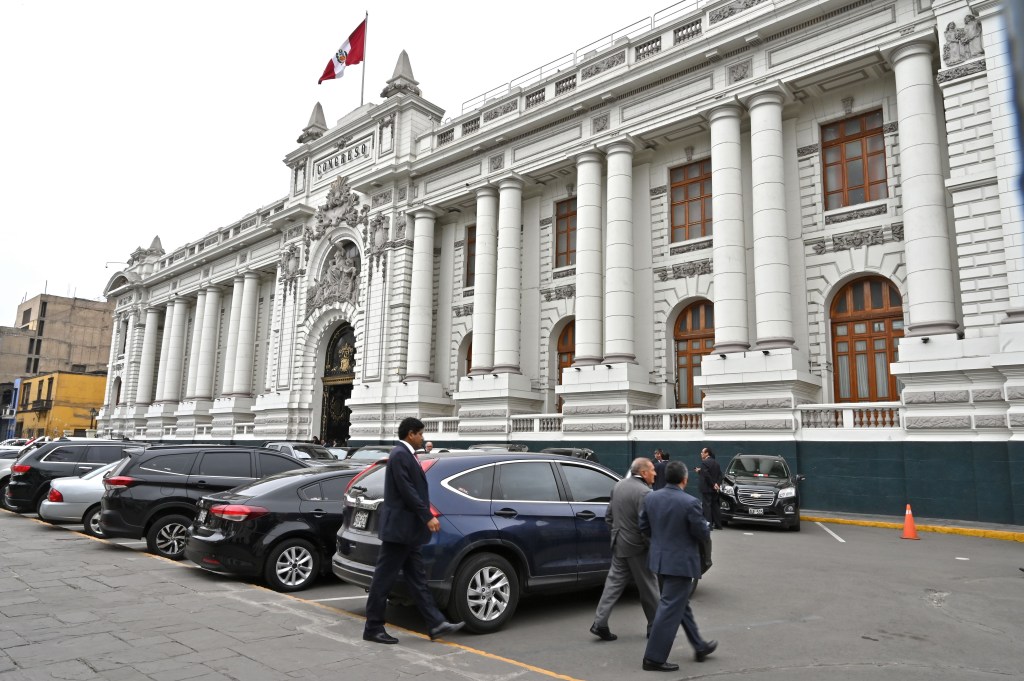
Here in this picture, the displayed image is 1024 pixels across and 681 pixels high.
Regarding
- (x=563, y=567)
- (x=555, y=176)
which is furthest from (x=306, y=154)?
(x=563, y=567)

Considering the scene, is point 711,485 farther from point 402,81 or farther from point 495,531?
point 402,81

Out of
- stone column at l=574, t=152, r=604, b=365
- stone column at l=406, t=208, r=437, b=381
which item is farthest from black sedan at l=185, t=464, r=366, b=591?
stone column at l=406, t=208, r=437, b=381

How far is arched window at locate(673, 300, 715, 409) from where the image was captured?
2277cm

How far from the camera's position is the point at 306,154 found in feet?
123

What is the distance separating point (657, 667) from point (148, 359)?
54906 millimetres

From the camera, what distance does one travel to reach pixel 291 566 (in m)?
8.93

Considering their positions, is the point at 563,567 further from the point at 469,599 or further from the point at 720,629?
the point at 720,629

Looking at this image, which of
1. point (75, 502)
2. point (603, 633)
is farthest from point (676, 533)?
point (75, 502)

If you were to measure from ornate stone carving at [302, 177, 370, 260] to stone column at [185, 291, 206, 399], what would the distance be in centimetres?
1444

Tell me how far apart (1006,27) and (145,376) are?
5807cm

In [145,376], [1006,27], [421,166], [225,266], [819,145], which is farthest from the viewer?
[145,376]

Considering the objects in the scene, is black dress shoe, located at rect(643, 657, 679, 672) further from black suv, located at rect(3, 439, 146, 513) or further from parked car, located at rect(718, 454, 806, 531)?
black suv, located at rect(3, 439, 146, 513)

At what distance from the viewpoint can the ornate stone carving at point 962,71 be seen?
662 inches

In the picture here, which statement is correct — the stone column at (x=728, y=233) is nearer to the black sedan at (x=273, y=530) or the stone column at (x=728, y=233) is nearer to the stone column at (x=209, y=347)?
the black sedan at (x=273, y=530)
